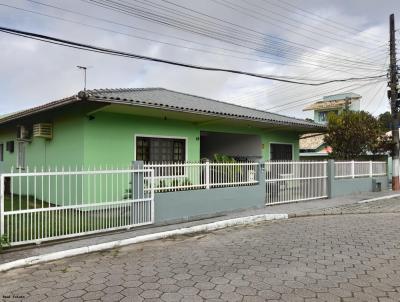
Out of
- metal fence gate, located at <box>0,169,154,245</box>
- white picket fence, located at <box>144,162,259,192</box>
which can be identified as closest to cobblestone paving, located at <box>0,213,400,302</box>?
metal fence gate, located at <box>0,169,154,245</box>

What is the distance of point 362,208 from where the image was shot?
11.3m

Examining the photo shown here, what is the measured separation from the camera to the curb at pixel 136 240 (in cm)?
551

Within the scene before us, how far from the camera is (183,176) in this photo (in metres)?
8.81

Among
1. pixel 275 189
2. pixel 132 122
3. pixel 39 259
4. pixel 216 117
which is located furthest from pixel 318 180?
pixel 39 259

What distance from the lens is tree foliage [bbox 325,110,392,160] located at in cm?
1678

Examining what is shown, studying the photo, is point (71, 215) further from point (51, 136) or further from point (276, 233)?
point (51, 136)

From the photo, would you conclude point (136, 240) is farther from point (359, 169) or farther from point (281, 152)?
point (359, 169)

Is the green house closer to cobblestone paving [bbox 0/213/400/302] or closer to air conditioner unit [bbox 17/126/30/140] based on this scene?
air conditioner unit [bbox 17/126/30/140]

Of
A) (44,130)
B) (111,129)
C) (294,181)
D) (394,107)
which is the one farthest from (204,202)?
(394,107)

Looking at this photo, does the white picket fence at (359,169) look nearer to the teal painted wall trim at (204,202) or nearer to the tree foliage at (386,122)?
the tree foliage at (386,122)

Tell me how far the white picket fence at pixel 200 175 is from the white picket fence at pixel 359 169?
202 inches

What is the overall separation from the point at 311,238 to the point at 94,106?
20.7ft

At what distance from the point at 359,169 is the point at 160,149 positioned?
8814 mm

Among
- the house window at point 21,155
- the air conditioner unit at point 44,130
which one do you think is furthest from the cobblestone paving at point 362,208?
the house window at point 21,155
